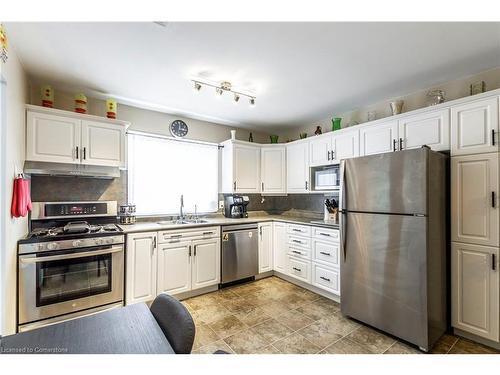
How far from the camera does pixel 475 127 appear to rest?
2.01 metres

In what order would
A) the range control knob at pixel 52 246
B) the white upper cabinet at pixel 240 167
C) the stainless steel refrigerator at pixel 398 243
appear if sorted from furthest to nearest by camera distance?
the white upper cabinet at pixel 240 167 → the range control knob at pixel 52 246 → the stainless steel refrigerator at pixel 398 243

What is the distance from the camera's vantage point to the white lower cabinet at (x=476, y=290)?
191 cm

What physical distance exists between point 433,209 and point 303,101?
193 centimetres

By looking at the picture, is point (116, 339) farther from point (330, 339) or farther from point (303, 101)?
point (303, 101)

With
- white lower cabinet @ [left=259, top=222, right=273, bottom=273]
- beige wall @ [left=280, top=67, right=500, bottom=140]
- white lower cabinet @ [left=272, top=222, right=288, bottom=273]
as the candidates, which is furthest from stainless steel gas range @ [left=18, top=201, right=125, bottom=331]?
beige wall @ [left=280, top=67, right=500, bottom=140]

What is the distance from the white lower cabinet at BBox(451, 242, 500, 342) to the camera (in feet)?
6.26

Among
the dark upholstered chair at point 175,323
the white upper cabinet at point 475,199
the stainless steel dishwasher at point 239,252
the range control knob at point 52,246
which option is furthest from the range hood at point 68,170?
the white upper cabinet at point 475,199

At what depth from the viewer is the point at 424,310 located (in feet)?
6.10

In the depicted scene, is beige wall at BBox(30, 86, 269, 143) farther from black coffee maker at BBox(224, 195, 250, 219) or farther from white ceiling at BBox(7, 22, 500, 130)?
black coffee maker at BBox(224, 195, 250, 219)

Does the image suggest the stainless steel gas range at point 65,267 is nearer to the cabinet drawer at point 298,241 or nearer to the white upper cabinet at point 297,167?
the cabinet drawer at point 298,241

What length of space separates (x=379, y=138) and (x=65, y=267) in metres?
3.53

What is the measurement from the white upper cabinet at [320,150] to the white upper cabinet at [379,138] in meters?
0.46

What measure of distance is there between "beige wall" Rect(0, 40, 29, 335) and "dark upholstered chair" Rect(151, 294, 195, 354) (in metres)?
1.38
